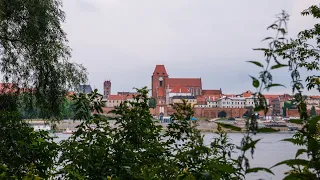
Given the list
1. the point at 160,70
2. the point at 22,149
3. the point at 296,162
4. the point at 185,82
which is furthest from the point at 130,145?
the point at 185,82

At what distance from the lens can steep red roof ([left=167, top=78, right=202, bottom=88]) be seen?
12988 centimetres

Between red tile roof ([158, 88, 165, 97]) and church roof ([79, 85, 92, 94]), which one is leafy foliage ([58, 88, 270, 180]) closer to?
church roof ([79, 85, 92, 94])

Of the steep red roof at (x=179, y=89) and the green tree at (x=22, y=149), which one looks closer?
the green tree at (x=22, y=149)

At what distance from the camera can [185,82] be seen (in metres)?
133

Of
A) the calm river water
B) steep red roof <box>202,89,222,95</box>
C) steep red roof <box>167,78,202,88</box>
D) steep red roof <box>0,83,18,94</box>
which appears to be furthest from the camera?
steep red roof <box>202,89,222,95</box>

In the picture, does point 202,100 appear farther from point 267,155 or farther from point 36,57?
point 36,57

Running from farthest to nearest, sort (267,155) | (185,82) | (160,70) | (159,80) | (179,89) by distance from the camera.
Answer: (185,82)
(179,89)
(160,70)
(159,80)
(267,155)

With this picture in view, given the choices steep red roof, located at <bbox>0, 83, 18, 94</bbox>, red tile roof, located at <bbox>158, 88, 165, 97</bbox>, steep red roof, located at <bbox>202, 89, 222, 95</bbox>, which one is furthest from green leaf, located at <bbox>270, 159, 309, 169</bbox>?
steep red roof, located at <bbox>202, 89, 222, 95</bbox>

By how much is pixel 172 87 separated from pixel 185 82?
648 cm

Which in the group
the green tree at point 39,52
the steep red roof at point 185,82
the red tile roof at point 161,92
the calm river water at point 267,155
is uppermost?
the steep red roof at point 185,82

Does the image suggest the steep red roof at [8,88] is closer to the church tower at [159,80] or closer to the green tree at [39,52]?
the green tree at [39,52]

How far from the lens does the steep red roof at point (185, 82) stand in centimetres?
12988

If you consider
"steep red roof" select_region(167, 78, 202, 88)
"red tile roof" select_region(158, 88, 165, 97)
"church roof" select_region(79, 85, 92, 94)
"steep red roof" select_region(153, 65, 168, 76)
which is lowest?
"church roof" select_region(79, 85, 92, 94)

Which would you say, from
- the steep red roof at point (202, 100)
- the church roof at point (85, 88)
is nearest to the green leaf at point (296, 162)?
the church roof at point (85, 88)
